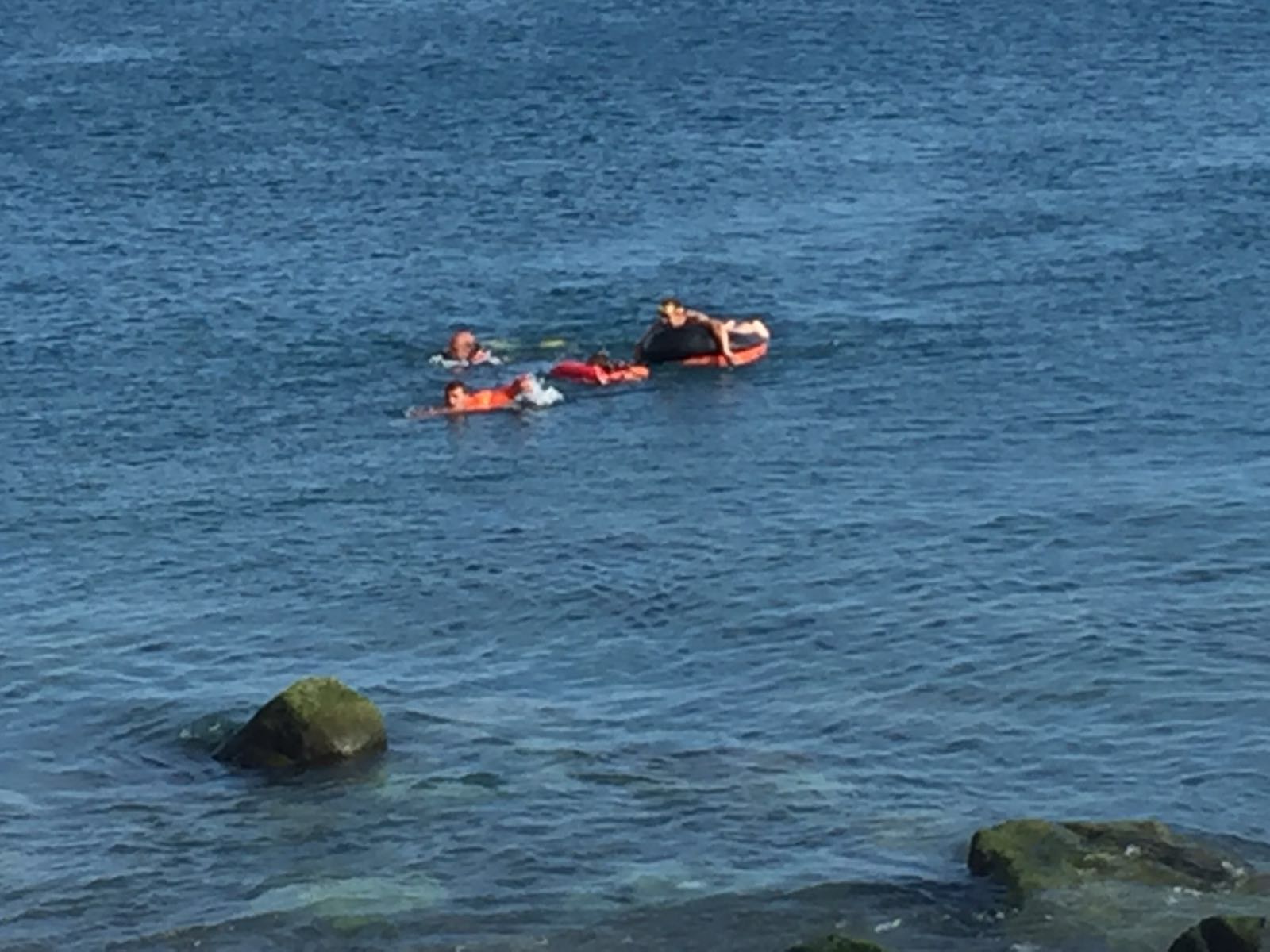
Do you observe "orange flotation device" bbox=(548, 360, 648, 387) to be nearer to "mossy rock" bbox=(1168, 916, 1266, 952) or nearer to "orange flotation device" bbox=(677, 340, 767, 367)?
"orange flotation device" bbox=(677, 340, 767, 367)

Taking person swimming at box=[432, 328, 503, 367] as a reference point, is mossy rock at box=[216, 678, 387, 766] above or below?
below

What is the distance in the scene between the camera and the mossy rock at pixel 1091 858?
1220 inches

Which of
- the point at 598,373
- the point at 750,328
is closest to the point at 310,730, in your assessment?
the point at 598,373

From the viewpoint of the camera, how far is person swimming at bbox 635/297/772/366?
54281 mm

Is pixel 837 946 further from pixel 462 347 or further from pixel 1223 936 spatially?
pixel 462 347

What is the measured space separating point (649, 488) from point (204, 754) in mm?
13462

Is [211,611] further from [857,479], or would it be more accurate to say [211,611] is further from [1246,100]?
[1246,100]

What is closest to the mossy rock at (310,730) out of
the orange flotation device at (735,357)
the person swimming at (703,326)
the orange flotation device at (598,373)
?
the orange flotation device at (598,373)

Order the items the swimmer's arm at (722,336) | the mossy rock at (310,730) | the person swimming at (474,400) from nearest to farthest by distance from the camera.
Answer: the mossy rock at (310,730)
the person swimming at (474,400)
the swimmer's arm at (722,336)

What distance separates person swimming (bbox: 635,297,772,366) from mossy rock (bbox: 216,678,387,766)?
19096mm

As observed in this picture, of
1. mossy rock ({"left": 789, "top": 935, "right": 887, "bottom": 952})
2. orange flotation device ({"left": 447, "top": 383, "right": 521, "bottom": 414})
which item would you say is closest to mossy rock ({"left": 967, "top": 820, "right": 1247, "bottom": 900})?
mossy rock ({"left": 789, "top": 935, "right": 887, "bottom": 952})

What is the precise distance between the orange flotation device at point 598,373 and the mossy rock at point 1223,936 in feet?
90.7

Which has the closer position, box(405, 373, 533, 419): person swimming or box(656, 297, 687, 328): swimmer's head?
box(405, 373, 533, 419): person swimming

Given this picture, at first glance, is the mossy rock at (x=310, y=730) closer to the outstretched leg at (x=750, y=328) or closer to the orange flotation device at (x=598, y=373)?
the orange flotation device at (x=598, y=373)
